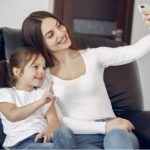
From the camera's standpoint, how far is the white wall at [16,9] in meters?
2.89

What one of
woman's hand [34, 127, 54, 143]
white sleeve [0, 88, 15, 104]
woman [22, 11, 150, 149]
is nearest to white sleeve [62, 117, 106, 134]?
woman [22, 11, 150, 149]

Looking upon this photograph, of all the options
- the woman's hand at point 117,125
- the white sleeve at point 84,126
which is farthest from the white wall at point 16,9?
the woman's hand at point 117,125

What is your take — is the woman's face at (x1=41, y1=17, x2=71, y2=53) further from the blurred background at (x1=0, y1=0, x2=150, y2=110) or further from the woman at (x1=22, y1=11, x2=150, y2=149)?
the blurred background at (x1=0, y1=0, x2=150, y2=110)

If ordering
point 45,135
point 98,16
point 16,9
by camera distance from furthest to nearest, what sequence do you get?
point 98,16
point 16,9
point 45,135

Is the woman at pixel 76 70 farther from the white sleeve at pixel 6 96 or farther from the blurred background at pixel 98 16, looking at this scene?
the blurred background at pixel 98 16

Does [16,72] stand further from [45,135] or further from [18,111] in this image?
[45,135]

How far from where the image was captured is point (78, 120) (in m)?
1.63

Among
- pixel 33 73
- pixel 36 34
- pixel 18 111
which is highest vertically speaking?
pixel 36 34

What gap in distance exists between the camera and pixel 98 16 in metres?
3.36

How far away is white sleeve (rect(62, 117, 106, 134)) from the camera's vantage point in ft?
5.19

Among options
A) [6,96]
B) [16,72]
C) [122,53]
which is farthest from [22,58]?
[122,53]

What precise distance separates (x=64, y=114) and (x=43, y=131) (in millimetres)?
183

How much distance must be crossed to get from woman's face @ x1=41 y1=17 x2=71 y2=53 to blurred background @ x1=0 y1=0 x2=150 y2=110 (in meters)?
1.28

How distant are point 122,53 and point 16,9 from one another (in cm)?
144
